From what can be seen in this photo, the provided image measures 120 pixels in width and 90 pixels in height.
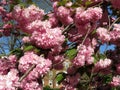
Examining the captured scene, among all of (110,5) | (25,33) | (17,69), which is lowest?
(17,69)

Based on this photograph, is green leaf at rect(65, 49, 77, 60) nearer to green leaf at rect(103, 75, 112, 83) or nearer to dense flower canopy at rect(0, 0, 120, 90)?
dense flower canopy at rect(0, 0, 120, 90)

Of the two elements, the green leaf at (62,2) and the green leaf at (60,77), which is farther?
the green leaf at (60,77)

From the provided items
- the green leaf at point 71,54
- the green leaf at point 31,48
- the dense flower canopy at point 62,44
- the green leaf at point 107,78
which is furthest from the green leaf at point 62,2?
the green leaf at point 107,78

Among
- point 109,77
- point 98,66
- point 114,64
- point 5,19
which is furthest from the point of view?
point 5,19

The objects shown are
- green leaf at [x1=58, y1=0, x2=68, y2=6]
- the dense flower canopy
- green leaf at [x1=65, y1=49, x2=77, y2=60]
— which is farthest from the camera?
green leaf at [x1=58, y1=0, x2=68, y2=6]

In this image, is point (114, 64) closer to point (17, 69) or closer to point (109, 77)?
point (109, 77)

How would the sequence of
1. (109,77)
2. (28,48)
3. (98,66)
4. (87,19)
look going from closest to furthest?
1. (28,48)
2. (87,19)
3. (98,66)
4. (109,77)

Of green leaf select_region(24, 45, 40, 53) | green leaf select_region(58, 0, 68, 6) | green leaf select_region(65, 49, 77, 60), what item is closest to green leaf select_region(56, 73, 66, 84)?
green leaf select_region(65, 49, 77, 60)

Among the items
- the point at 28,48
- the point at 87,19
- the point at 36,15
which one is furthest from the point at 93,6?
the point at 28,48

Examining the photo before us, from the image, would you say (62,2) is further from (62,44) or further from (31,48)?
(31,48)

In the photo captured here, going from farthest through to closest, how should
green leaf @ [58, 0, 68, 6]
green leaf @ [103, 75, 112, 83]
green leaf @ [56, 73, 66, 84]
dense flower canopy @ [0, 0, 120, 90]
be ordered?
green leaf @ [103, 75, 112, 83]
green leaf @ [56, 73, 66, 84]
green leaf @ [58, 0, 68, 6]
dense flower canopy @ [0, 0, 120, 90]

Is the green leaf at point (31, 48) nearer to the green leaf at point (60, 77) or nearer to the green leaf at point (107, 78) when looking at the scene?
the green leaf at point (60, 77)
